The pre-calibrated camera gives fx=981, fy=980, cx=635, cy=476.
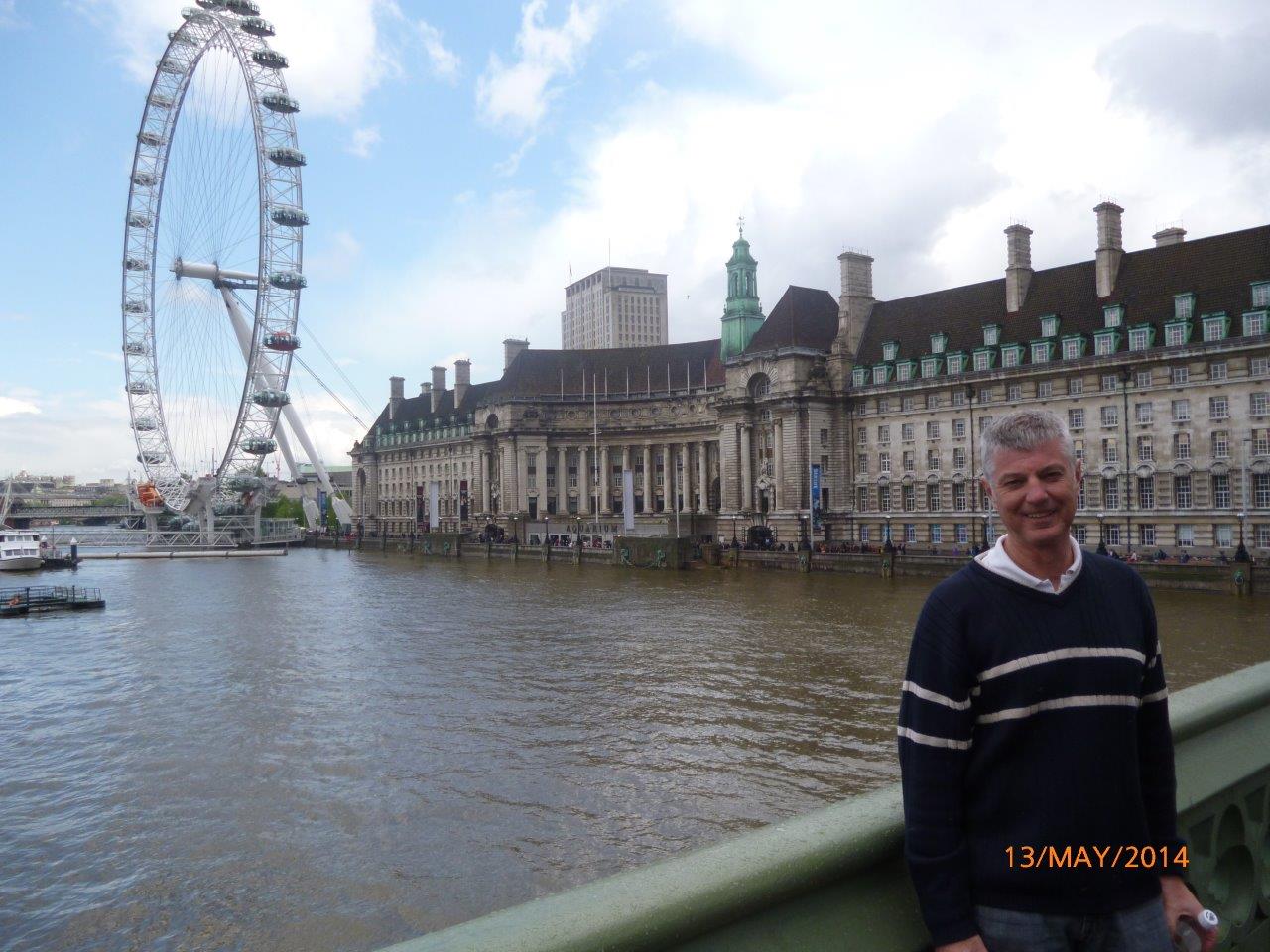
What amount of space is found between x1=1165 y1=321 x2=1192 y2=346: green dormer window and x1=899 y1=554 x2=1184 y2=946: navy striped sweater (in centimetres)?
5588

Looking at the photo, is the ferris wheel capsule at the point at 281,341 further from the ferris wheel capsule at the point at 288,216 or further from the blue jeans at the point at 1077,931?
the blue jeans at the point at 1077,931

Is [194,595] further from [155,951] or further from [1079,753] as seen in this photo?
[1079,753]

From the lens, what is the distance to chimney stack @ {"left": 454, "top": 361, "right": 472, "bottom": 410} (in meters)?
121

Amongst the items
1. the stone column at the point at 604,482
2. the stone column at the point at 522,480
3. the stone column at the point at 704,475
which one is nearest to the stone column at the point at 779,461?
Result: the stone column at the point at 704,475

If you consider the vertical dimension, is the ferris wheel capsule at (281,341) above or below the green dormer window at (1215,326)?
above

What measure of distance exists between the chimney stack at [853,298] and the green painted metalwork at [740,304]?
18.1m

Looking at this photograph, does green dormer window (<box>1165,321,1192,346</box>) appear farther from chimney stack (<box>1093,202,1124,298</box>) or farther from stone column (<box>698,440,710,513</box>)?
stone column (<box>698,440,710,513</box>)

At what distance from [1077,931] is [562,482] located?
102 meters

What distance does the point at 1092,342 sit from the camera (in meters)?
55.6

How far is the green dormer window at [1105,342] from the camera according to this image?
177 feet

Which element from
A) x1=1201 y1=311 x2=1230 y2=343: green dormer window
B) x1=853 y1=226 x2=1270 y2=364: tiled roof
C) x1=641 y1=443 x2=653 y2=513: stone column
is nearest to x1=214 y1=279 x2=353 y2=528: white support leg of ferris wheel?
x1=641 y1=443 x2=653 y2=513: stone column

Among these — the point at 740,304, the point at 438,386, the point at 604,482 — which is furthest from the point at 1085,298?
the point at 438,386

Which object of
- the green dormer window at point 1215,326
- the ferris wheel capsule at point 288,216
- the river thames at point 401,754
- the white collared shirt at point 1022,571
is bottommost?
the river thames at point 401,754

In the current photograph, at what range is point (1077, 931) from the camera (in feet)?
8.87
